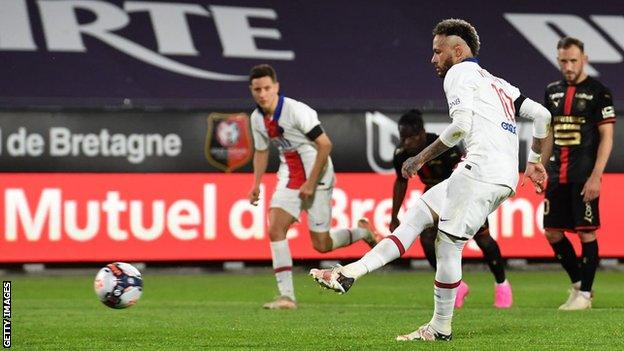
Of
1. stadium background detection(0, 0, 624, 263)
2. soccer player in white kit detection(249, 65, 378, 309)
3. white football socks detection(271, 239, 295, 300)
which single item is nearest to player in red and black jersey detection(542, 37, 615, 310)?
soccer player in white kit detection(249, 65, 378, 309)

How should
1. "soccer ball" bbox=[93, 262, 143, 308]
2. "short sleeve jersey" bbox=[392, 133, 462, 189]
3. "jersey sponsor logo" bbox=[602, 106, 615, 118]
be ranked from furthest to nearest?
"short sleeve jersey" bbox=[392, 133, 462, 189] → "jersey sponsor logo" bbox=[602, 106, 615, 118] → "soccer ball" bbox=[93, 262, 143, 308]

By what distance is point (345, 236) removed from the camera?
12.1 meters

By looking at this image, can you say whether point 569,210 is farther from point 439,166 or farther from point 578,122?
point 439,166

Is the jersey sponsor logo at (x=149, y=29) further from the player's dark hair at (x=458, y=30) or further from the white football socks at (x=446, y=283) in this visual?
the white football socks at (x=446, y=283)

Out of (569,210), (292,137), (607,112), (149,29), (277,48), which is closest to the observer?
Answer: (607,112)

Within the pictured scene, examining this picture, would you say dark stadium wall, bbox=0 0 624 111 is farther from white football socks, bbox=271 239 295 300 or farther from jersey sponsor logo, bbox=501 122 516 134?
jersey sponsor logo, bbox=501 122 516 134

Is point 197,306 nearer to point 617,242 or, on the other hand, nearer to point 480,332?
point 480,332

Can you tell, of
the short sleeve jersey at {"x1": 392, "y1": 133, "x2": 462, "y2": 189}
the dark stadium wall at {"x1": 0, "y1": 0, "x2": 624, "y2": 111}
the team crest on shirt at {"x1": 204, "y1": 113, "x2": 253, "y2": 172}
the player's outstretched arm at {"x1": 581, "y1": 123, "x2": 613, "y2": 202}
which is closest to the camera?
the player's outstretched arm at {"x1": 581, "y1": 123, "x2": 613, "y2": 202}

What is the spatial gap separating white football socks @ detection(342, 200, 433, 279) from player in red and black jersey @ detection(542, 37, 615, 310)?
2.99m

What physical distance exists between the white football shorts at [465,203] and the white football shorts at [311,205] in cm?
380

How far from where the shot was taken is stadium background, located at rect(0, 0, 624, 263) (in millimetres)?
15633

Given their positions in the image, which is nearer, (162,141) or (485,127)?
(485,127)

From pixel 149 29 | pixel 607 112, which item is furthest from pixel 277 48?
pixel 607 112

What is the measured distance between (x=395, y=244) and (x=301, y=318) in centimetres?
227
